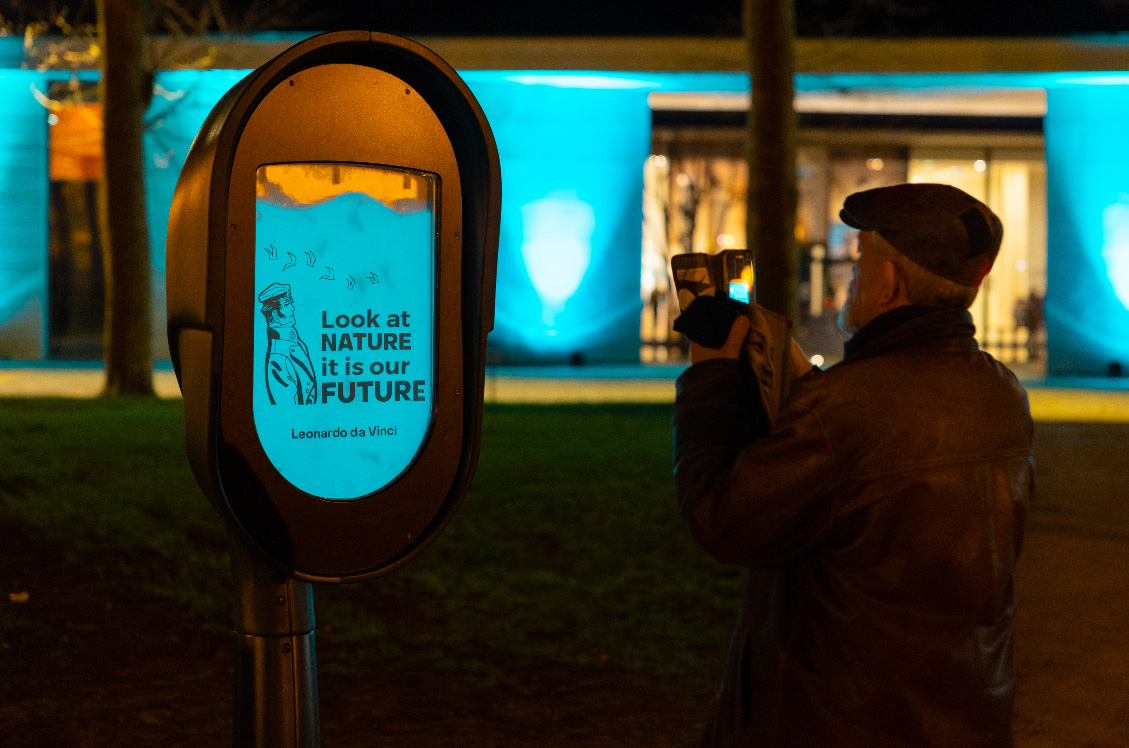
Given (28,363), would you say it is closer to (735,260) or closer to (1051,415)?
(1051,415)

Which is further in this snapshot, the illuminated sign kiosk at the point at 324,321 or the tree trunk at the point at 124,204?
the tree trunk at the point at 124,204

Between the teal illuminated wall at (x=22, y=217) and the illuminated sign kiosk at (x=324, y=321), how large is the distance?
19905 millimetres

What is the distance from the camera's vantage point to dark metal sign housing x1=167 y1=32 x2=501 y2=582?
2.17 m

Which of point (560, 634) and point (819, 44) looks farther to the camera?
point (819, 44)

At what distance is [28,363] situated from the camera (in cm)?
2031

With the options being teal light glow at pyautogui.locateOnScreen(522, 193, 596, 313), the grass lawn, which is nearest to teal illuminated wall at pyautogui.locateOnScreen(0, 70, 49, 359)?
teal light glow at pyautogui.locateOnScreen(522, 193, 596, 313)

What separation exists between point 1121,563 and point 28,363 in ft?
57.1

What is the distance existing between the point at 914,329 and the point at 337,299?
3.17ft

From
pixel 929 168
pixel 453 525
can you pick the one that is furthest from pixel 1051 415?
pixel 929 168

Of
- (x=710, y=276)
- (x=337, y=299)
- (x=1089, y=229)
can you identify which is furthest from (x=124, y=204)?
(x=1089, y=229)

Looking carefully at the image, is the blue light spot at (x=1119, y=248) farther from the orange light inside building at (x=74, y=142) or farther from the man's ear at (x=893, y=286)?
the man's ear at (x=893, y=286)

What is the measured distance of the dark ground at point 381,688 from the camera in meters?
4.48

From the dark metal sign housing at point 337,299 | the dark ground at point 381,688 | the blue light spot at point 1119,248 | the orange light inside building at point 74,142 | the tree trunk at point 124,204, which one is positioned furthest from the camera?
the orange light inside building at point 74,142

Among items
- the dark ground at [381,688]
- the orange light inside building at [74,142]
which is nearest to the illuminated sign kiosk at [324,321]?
the dark ground at [381,688]
